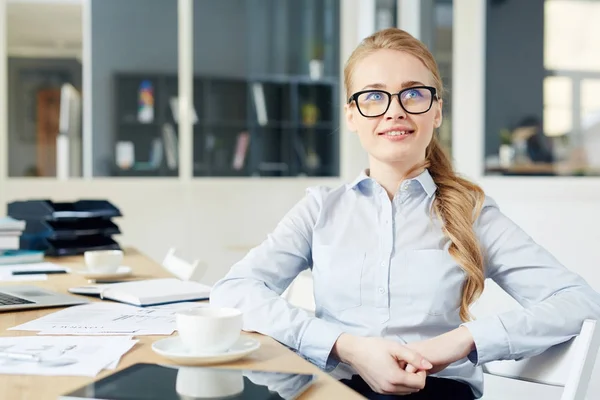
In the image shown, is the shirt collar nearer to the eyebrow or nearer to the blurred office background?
the eyebrow

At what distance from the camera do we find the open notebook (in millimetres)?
1524

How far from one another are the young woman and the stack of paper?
10.9 inches

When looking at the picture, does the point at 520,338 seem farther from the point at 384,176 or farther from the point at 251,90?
the point at 251,90

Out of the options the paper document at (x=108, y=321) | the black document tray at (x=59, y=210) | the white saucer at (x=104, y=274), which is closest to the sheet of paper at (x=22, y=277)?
the white saucer at (x=104, y=274)

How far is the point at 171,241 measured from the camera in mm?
4410

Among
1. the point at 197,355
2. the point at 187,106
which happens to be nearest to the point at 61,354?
the point at 197,355

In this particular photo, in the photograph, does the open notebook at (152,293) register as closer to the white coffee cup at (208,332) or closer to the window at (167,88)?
the white coffee cup at (208,332)

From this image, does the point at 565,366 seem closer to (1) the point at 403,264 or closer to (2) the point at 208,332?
(1) the point at 403,264

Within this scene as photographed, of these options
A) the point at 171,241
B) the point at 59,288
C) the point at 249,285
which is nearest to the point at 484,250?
the point at 249,285

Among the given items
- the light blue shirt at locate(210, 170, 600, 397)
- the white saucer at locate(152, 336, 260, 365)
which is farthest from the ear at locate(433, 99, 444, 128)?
the white saucer at locate(152, 336, 260, 365)

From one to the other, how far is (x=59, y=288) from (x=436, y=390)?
0.92 m

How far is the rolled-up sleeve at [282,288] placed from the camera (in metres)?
1.29

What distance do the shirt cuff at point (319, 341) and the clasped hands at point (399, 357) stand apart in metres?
0.01

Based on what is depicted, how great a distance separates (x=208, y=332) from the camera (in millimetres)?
979
